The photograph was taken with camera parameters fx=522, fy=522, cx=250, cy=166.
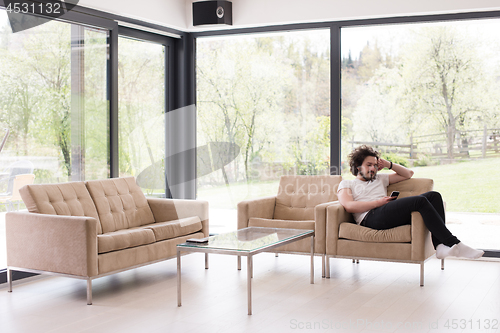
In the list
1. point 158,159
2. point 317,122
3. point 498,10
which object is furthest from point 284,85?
point 498,10

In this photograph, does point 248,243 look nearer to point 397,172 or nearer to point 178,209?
point 178,209

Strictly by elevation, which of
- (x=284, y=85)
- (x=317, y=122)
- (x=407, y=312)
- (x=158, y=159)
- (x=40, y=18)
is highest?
(x=40, y=18)

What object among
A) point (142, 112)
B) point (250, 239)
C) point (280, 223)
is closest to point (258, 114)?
point (142, 112)

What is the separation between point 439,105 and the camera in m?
5.53

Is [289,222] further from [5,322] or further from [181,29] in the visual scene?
[181,29]

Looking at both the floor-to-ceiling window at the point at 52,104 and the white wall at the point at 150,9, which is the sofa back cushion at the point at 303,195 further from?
the white wall at the point at 150,9

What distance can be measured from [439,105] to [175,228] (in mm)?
3054

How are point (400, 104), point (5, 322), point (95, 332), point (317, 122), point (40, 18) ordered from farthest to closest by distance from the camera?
1. point (317, 122)
2. point (400, 104)
3. point (40, 18)
4. point (5, 322)
5. point (95, 332)

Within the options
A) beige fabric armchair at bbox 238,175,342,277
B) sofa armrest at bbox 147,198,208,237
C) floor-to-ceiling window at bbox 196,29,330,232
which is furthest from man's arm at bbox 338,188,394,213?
floor-to-ceiling window at bbox 196,29,330,232

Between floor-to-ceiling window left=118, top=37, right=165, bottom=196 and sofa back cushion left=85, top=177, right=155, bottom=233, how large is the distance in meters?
0.78

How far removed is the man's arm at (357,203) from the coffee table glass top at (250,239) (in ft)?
1.44

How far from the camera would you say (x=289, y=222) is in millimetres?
4738

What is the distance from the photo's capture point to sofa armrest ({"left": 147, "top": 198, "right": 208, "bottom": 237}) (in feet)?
16.4

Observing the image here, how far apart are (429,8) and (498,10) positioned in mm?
665
